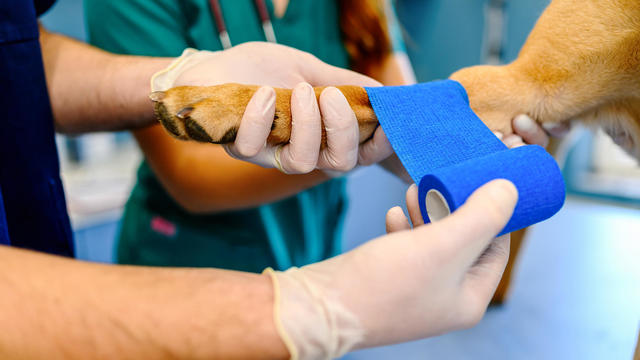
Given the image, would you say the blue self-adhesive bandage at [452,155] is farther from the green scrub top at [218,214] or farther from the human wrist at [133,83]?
the green scrub top at [218,214]

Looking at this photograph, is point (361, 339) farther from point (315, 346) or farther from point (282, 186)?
point (282, 186)

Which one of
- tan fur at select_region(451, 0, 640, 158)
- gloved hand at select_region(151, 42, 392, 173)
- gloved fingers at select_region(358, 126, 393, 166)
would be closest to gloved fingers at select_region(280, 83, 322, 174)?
gloved hand at select_region(151, 42, 392, 173)

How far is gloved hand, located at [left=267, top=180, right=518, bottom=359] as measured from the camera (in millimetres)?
434

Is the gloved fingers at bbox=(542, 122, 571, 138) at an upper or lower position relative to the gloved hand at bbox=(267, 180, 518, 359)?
lower

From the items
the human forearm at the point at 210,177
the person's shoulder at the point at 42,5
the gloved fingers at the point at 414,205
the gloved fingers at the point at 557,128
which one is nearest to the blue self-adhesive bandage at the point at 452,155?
the gloved fingers at the point at 414,205

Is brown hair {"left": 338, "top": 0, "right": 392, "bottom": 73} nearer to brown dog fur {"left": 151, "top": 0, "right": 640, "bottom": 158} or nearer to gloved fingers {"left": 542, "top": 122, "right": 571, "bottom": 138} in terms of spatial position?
brown dog fur {"left": 151, "top": 0, "right": 640, "bottom": 158}

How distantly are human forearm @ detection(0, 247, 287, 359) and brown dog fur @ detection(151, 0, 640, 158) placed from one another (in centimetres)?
31

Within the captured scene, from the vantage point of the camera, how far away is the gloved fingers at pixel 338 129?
659 mm

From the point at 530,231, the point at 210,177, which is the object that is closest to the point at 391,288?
the point at 210,177

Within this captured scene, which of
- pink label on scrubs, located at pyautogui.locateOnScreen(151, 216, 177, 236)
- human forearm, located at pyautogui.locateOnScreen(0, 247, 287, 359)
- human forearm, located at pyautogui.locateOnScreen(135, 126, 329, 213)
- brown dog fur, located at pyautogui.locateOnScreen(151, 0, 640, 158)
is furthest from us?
pink label on scrubs, located at pyautogui.locateOnScreen(151, 216, 177, 236)

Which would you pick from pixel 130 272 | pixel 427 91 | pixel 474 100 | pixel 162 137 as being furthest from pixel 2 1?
Result: pixel 474 100

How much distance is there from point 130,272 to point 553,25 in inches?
32.4

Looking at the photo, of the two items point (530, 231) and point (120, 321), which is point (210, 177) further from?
point (530, 231)

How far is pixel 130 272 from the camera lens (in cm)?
45
